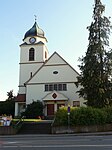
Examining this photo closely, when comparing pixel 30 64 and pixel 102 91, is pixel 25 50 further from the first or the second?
pixel 102 91

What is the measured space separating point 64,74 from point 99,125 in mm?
18954

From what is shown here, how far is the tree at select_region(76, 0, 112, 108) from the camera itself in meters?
30.7

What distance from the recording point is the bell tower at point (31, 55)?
49.5m

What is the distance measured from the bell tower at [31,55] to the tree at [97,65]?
17.6 metres

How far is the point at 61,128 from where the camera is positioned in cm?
2483

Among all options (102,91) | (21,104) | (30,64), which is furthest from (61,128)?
(30,64)

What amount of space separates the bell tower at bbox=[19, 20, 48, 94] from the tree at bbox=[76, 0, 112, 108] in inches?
693

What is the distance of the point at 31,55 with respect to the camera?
50500 mm

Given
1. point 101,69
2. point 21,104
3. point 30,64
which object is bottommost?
point 21,104

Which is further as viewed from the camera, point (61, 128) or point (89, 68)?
point (89, 68)

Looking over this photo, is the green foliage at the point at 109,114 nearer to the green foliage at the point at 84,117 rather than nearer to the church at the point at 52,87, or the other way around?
the green foliage at the point at 84,117

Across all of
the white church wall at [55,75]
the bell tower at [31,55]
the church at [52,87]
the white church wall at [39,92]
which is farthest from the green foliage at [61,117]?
the bell tower at [31,55]

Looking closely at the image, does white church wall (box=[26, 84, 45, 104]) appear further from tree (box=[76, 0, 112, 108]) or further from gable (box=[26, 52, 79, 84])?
tree (box=[76, 0, 112, 108])

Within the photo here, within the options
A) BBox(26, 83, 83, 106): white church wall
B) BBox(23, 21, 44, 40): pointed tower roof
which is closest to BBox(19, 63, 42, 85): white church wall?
BBox(26, 83, 83, 106): white church wall
